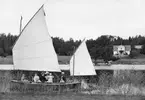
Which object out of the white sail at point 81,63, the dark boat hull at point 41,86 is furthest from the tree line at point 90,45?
the dark boat hull at point 41,86

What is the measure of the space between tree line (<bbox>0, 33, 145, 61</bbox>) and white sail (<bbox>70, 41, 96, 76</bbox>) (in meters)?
29.6

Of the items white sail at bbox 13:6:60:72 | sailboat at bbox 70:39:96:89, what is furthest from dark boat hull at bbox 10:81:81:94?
sailboat at bbox 70:39:96:89

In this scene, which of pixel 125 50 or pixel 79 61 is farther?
pixel 125 50

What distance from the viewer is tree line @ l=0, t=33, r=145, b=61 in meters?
69.1

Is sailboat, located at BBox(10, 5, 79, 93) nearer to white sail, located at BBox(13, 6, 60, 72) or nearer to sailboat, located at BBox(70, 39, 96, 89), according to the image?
white sail, located at BBox(13, 6, 60, 72)

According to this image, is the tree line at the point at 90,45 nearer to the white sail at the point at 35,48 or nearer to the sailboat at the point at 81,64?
the sailboat at the point at 81,64

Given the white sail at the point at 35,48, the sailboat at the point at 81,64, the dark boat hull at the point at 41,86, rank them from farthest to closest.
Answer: the sailboat at the point at 81,64
the white sail at the point at 35,48
the dark boat hull at the point at 41,86

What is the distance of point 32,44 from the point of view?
835 inches

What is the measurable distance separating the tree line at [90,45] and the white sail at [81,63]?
97.1 feet

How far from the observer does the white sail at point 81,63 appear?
25.6 meters

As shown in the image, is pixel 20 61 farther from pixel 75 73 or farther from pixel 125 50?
pixel 125 50

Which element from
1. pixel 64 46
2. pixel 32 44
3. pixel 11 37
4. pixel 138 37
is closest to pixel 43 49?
pixel 32 44

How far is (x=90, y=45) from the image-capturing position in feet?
284

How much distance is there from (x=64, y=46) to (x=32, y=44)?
7293 centimetres
